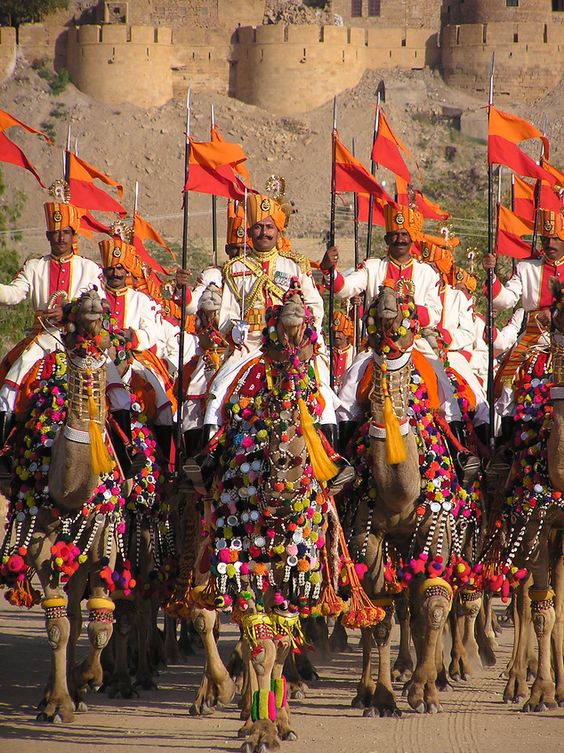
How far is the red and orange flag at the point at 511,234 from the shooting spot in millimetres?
16906

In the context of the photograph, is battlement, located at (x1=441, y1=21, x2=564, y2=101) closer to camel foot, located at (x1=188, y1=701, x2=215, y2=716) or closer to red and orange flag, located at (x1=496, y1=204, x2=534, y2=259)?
red and orange flag, located at (x1=496, y1=204, x2=534, y2=259)

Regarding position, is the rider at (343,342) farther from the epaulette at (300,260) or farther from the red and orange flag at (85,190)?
the epaulette at (300,260)

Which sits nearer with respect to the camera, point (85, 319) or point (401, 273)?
point (85, 319)

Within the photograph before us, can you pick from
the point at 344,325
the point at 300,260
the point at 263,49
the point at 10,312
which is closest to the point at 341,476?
the point at 300,260

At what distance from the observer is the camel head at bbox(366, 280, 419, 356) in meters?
10.8

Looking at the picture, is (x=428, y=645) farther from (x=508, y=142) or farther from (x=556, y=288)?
(x=508, y=142)

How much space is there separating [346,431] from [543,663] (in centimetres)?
217

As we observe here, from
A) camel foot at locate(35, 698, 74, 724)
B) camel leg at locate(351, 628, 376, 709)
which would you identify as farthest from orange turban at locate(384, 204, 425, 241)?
camel foot at locate(35, 698, 74, 724)

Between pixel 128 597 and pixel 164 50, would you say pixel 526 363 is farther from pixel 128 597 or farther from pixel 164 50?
pixel 164 50

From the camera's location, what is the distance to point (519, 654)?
12539 mm

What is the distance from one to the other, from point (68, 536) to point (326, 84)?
86.6m

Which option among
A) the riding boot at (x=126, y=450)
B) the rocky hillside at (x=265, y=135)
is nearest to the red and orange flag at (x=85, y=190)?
the riding boot at (x=126, y=450)

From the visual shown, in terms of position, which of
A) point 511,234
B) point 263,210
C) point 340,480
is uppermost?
point 511,234

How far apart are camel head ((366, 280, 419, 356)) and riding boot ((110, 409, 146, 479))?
2.15 metres
